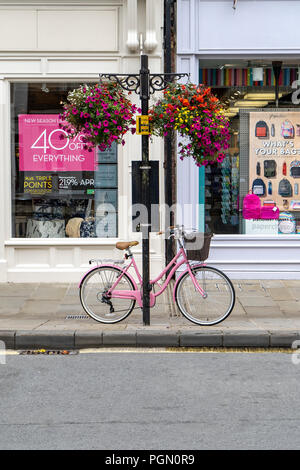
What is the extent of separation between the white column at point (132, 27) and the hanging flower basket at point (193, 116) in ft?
9.75

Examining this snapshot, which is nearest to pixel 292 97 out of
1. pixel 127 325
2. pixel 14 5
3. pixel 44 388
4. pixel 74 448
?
pixel 14 5

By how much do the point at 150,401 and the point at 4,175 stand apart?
256 inches

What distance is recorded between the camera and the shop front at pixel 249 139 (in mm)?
10781

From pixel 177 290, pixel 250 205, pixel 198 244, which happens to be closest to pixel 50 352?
pixel 177 290

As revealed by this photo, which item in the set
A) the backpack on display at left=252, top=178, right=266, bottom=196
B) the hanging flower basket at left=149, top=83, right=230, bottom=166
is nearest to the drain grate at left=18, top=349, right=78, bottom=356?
the hanging flower basket at left=149, top=83, right=230, bottom=166

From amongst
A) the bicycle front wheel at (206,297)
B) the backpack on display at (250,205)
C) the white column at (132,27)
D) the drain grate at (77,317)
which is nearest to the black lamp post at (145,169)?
the bicycle front wheel at (206,297)

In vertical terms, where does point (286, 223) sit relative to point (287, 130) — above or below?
below

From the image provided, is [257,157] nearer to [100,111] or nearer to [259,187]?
[259,187]

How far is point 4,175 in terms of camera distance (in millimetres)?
10875

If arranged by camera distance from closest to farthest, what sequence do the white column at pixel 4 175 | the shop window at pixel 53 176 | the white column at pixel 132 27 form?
the white column at pixel 132 27
the white column at pixel 4 175
the shop window at pixel 53 176

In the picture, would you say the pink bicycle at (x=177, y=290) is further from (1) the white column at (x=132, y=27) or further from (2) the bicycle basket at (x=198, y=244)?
(1) the white column at (x=132, y=27)

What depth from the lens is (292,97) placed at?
1125 cm
